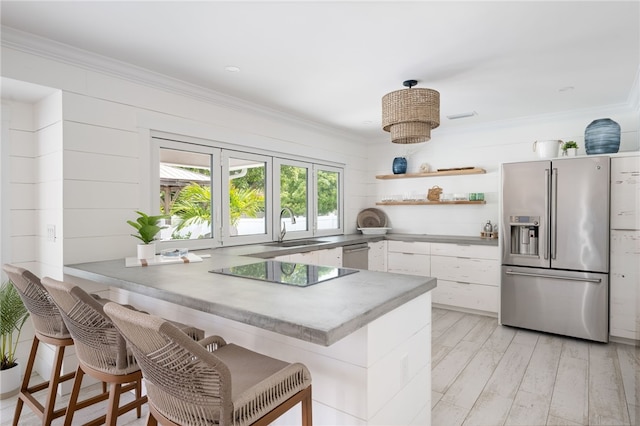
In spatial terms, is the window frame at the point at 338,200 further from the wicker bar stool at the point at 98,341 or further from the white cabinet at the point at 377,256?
the wicker bar stool at the point at 98,341

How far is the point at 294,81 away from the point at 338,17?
1089 mm

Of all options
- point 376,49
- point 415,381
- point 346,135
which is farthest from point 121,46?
point 346,135

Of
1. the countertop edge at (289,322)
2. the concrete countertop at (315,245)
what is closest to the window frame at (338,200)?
the concrete countertop at (315,245)

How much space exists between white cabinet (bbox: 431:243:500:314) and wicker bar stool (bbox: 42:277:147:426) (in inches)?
145

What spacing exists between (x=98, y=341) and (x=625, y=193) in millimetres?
4210

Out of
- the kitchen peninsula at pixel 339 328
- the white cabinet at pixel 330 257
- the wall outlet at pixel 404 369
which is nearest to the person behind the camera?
the kitchen peninsula at pixel 339 328

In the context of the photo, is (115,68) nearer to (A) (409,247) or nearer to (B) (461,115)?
(B) (461,115)

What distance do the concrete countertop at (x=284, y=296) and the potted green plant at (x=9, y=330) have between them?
0.71 meters

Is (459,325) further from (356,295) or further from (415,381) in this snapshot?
(356,295)

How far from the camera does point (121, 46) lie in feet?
7.89

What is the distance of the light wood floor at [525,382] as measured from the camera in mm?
2152

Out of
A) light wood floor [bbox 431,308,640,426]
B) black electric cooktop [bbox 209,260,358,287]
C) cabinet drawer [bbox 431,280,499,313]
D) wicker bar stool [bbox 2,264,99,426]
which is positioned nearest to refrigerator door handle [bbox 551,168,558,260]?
cabinet drawer [bbox 431,280,499,313]

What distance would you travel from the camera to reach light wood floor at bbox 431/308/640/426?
216 centimetres

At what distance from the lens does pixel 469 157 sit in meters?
4.84
